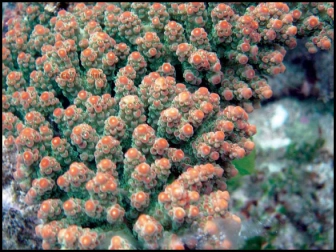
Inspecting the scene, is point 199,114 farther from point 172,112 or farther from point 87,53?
point 87,53

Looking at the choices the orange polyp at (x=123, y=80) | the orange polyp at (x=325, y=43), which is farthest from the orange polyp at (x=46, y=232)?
the orange polyp at (x=325, y=43)

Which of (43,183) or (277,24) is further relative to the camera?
(277,24)

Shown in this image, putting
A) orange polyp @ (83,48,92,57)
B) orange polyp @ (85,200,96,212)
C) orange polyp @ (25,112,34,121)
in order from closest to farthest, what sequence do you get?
orange polyp @ (85,200,96,212) → orange polyp @ (25,112,34,121) → orange polyp @ (83,48,92,57)

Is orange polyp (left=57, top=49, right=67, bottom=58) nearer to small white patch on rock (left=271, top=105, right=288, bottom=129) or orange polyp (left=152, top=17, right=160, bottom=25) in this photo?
orange polyp (left=152, top=17, right=160, bottom=25)

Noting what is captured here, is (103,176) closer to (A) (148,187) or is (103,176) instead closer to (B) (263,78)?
(A) (148,187)

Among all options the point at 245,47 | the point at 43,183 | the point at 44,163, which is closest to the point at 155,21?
the point at 245,47

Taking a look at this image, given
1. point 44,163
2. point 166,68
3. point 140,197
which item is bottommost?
point 140,197

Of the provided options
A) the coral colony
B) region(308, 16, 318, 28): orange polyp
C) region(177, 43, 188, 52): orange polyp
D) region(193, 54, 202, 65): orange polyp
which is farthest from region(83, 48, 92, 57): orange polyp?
region(308, 16, 318, 28): orange polyp

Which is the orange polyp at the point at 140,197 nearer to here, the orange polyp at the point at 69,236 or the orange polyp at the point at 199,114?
the orange polyp at the point at 69,236

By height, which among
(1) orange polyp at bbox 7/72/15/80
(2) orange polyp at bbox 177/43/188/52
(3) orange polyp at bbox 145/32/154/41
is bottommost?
(1) orange polyp at bbox 7/72/15/80
